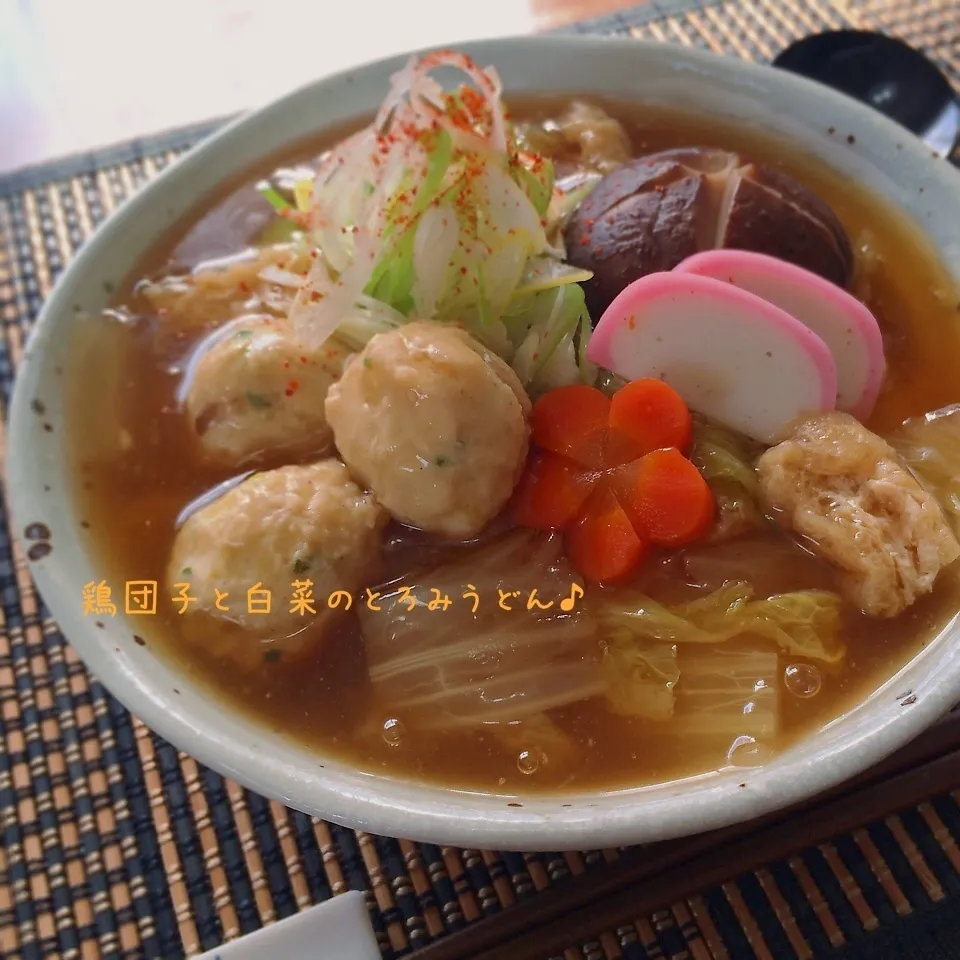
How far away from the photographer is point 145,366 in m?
1.75

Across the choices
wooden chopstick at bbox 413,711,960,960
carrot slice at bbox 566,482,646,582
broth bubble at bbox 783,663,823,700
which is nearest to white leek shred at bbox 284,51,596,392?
carrot slice at bbox 566,482,646,582

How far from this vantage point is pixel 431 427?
1.32 metres

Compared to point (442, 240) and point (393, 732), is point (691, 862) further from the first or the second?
point (442, 240)

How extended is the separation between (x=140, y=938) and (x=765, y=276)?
1.46 metres

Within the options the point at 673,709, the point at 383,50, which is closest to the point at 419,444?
the point at 673,709

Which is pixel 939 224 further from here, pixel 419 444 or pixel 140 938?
pixel 140 938

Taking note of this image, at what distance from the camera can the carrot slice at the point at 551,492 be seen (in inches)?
56.5

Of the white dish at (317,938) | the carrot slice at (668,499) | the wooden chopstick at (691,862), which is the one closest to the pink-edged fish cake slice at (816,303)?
the carrot slice at (668,499)

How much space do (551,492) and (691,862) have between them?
598 mm

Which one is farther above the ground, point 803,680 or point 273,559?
point 273,559

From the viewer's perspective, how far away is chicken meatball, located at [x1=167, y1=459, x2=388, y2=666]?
1.34 metres

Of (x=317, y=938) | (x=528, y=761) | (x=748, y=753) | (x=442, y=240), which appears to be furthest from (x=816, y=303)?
(x=317, y=938)

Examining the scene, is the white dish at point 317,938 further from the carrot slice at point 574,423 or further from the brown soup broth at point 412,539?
the carrot slice at point 574,423

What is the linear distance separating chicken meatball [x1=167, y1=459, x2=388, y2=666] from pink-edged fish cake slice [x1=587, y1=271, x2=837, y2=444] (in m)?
0.53
